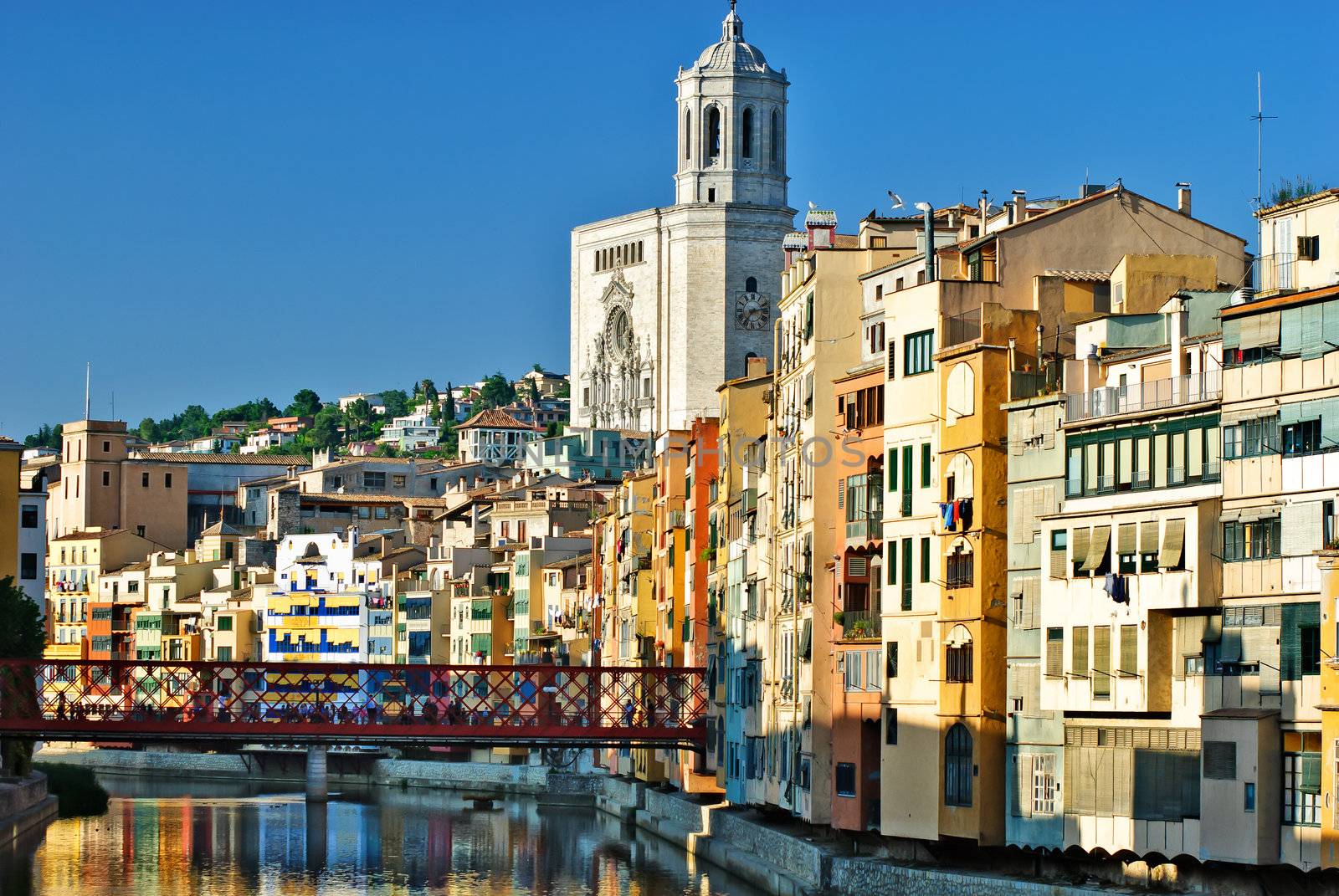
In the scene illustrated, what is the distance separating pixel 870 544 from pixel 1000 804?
289 inches

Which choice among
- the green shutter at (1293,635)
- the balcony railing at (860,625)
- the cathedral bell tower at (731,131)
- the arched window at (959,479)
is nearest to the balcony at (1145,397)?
the arched window at (959,479)

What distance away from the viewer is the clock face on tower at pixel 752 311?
187 m

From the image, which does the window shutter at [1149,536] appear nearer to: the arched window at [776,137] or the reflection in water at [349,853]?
the reflection in water at [349,853]

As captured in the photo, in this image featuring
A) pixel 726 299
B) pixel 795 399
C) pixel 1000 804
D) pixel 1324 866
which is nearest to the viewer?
pixel 1324 866

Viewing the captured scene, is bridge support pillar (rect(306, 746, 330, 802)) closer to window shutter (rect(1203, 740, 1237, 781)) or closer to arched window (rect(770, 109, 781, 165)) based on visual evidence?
window shutter (rect(1203, 740, 1237, 781))

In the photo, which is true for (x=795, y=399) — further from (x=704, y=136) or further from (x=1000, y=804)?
(x=704, y=136)

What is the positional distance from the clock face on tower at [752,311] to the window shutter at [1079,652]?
472 feet

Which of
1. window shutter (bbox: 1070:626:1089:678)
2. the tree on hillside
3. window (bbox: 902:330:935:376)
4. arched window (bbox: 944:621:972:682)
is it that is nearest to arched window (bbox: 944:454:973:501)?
arched window (bbox: 944:621:972:682)

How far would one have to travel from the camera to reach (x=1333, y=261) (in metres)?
41.2

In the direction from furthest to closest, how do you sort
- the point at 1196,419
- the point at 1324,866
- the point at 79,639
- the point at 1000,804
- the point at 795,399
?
the point at 79,639
the point at 795,399
the point at 1000,804
the point at 1196,419
the point at 1324,866

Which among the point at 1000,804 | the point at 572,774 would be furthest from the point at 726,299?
the point at 1000,804

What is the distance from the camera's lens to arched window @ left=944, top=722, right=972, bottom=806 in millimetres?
46688

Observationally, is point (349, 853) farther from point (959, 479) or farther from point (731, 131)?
point (731, 131)

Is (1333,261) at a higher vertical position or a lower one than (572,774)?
higher
